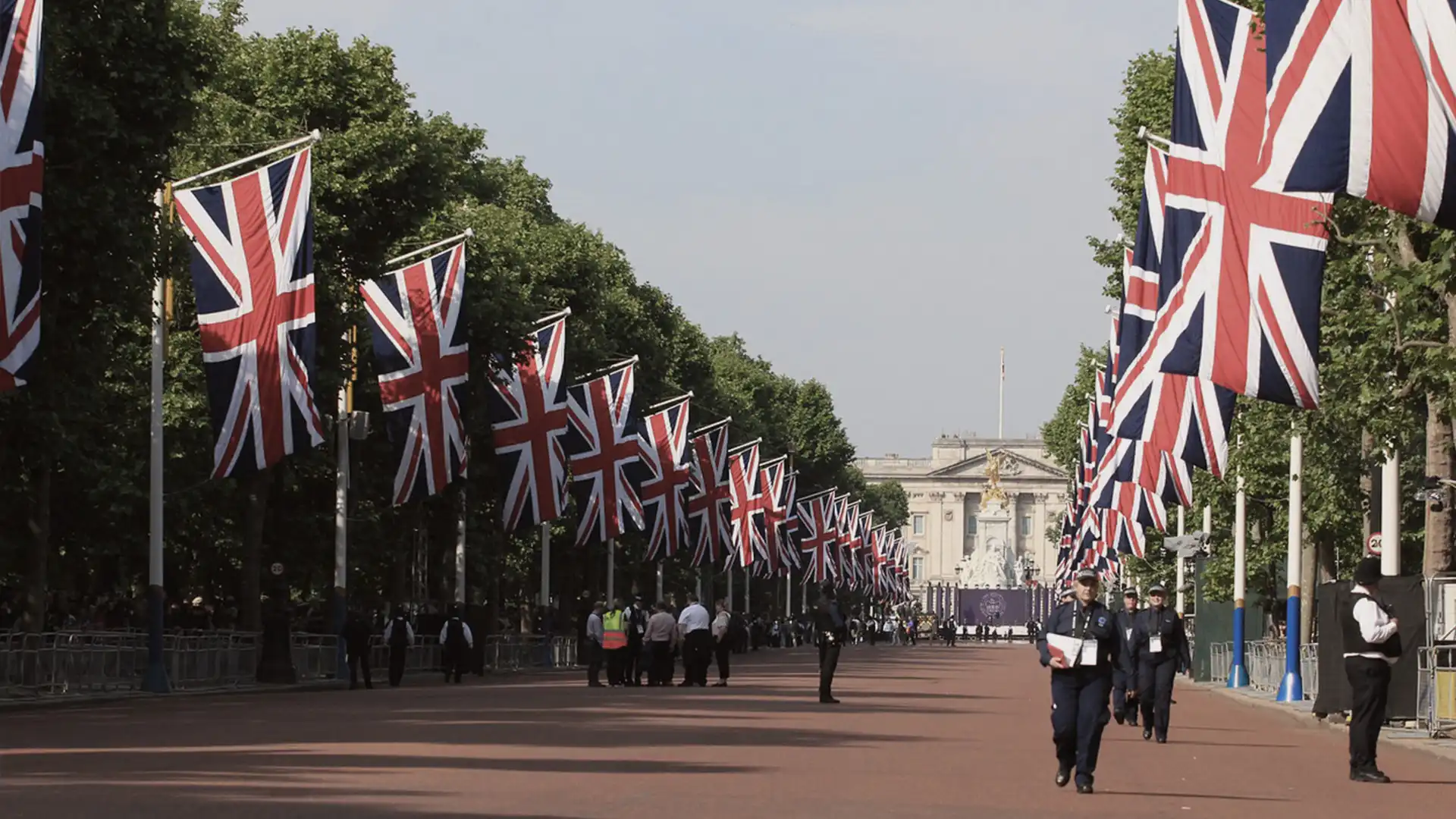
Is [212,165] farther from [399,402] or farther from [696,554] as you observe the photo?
[696,554]

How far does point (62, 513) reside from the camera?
48.2 meters

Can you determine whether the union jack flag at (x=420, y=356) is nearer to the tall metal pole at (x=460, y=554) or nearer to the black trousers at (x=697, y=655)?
the black trousers at (x=697, y=655)

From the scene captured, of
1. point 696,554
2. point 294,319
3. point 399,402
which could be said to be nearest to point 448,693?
point 399,402

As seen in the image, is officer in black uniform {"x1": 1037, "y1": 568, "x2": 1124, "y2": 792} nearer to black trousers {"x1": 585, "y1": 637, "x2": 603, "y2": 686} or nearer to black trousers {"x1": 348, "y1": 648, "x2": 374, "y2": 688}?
black trousers {"x1": 348, "y1": 648, "x2": 374, "y2": 688}

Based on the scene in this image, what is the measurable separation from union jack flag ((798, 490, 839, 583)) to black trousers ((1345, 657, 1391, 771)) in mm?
72681

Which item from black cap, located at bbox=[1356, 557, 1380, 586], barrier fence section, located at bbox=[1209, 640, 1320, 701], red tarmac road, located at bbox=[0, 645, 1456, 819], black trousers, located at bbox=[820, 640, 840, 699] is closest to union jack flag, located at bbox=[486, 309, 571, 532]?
red tarmac road, located at bbox=[0, 645, 1456, 819]

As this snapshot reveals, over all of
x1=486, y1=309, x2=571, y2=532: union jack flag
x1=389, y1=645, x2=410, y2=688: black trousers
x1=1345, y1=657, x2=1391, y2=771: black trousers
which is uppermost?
x1=486, y1=309, x2=571, y2=532: union jack flag

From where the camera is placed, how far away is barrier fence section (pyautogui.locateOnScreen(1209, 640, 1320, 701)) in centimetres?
4203

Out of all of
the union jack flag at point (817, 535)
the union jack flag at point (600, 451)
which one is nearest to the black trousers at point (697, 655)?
the union jack flag at point (600, 451)

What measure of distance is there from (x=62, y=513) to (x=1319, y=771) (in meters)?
31.2

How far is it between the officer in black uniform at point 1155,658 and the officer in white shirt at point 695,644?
1649cm

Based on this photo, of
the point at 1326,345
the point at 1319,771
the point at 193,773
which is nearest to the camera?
the point at 193,773

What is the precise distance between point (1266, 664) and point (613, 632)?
1247cm

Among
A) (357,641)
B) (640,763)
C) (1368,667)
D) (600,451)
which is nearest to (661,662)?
(357,641)
